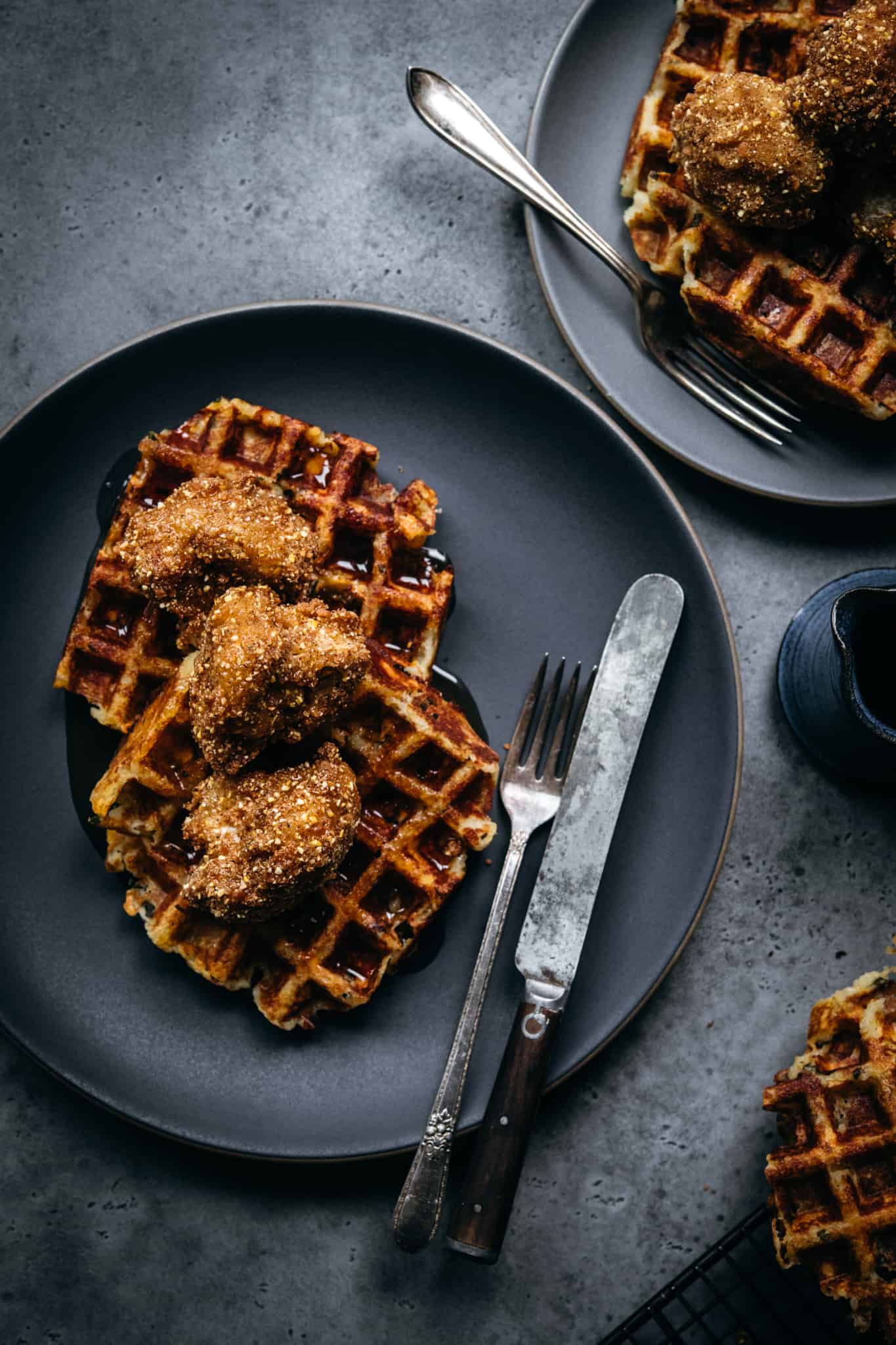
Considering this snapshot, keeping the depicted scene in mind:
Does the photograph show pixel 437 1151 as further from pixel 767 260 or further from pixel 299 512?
pixel 767 260

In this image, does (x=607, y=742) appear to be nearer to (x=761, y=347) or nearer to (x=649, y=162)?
(x=761, y=347)

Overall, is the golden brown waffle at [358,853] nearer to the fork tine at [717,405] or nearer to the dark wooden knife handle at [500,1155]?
the dark wooden knife handle at [500,1155]

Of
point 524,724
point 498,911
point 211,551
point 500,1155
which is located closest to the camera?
point 211,551

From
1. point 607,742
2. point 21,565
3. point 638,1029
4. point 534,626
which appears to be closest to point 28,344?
point 21,565

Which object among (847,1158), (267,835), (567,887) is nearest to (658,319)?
(567,887)

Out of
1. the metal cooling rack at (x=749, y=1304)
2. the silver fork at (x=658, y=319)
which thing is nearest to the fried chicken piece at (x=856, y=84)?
the silver fork at (x=658, y=319)

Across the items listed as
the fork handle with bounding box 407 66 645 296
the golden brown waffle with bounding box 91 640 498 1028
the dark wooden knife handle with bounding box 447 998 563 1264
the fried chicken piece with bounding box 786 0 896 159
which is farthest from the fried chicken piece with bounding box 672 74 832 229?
the dark wooden knife handle with bounding box 447 998 563 1264

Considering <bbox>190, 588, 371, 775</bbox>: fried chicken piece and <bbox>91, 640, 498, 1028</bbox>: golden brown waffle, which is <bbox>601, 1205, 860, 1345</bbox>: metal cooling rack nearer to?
<bbox>91, 640, 498, 1028</bbox>: golden brown waffle
